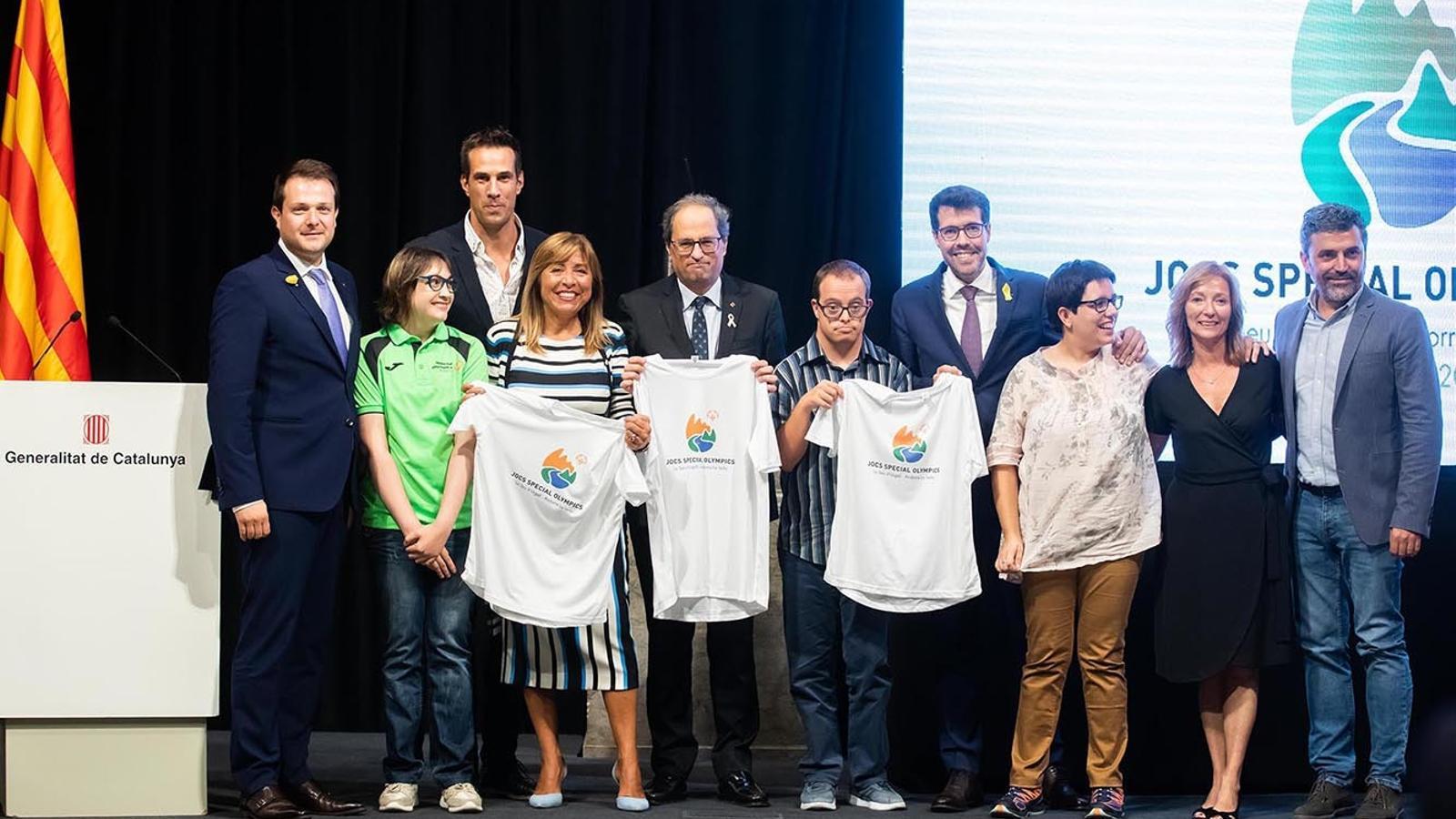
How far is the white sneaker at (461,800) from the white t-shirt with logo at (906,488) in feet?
3.75

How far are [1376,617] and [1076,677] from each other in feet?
3.14

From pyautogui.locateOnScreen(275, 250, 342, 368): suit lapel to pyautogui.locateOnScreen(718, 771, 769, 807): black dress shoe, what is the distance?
159cm

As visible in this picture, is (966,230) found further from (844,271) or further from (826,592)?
(826,592)

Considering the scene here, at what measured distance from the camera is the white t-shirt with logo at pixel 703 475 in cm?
425

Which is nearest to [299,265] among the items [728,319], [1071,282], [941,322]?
[728,319]

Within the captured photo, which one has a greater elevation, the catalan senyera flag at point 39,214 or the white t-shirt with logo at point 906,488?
the catalan senyera flag at point 39,214

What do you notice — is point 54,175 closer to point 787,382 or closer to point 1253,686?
point 787,382

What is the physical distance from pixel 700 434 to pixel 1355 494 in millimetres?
1859

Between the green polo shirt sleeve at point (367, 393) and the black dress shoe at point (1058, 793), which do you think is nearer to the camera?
the green polo shirt sleeve at point (367, 393)

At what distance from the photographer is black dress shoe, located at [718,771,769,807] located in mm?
4312

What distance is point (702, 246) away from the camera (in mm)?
4332

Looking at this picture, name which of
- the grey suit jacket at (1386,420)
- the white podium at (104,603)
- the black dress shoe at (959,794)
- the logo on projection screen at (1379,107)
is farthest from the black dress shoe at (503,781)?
the logo on projection screen at (1379,107)

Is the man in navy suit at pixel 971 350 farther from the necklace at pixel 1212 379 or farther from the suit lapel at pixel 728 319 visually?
the suit lapel at pixel 728 319

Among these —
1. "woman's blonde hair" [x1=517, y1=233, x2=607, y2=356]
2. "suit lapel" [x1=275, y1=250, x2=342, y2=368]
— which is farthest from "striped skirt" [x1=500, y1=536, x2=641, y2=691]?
"suit lapel" [x1=275, y1=250, x2=342, y2=368]
